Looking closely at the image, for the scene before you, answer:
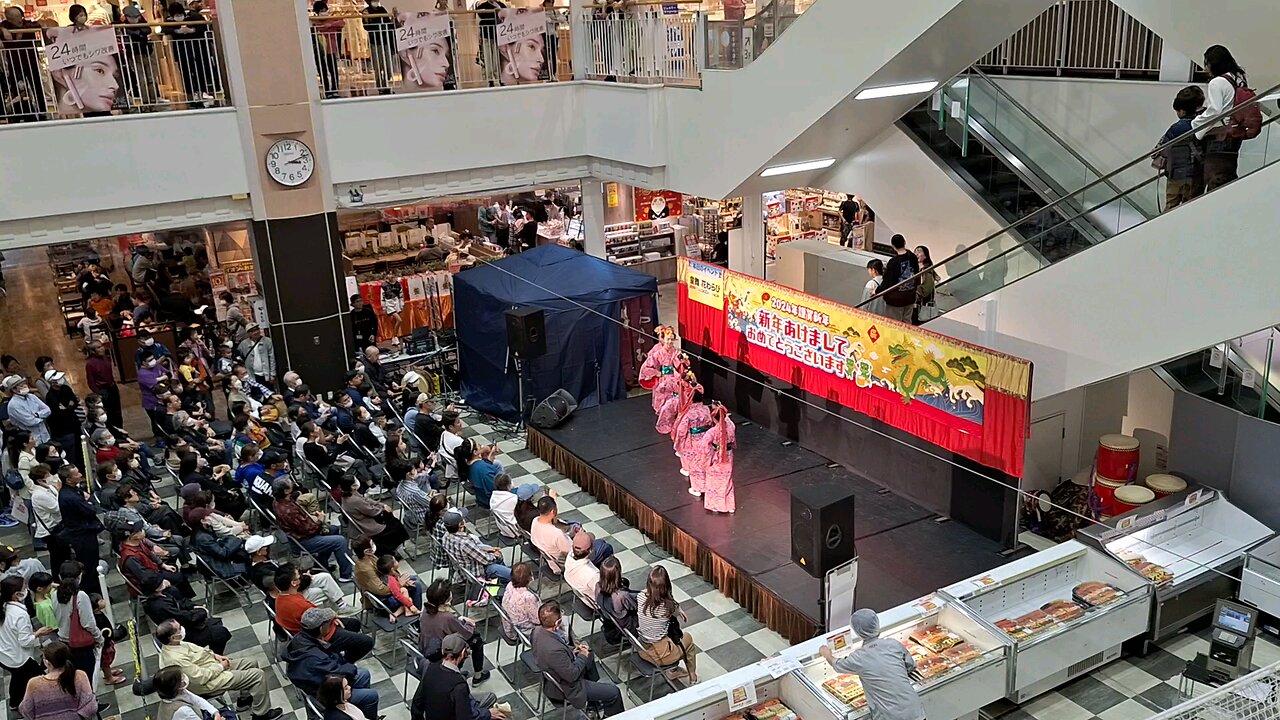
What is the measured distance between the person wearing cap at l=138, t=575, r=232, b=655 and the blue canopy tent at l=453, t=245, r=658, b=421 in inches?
210

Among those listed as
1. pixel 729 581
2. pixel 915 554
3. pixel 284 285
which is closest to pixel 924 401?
pixel 915 554

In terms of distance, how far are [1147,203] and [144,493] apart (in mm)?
8735

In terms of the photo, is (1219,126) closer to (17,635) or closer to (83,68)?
(17,635)

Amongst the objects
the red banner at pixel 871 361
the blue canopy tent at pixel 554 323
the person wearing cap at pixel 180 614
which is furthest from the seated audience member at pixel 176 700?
the blue canopy tent at pixel 554 323

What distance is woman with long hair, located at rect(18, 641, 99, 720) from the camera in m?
6.09

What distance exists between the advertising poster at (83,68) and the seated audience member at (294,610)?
701 cm

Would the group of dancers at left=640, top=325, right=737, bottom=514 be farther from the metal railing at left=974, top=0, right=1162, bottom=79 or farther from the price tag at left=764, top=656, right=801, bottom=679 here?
the metal railing at left=974, top=0, right=1162, bottom=79

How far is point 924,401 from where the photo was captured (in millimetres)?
9367

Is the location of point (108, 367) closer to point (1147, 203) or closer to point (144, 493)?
point (144, 493)

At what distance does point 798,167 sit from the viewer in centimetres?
1220

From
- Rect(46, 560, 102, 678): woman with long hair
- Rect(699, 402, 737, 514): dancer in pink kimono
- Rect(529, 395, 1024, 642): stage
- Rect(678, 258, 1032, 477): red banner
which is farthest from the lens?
Rect(699, 402, 737, 514): dancer in pink kimono

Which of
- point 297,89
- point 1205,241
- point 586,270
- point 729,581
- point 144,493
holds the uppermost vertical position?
point 297,89

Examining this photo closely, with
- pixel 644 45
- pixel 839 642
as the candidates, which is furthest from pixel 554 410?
pixel 839 642

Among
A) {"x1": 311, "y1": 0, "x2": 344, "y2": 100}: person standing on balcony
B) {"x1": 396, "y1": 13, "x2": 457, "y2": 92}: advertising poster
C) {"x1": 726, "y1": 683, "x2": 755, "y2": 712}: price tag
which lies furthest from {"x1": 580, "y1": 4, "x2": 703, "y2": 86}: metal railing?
{"x1": 726, "y1": 683, "x2": 755, "y2": 712}: price tag
